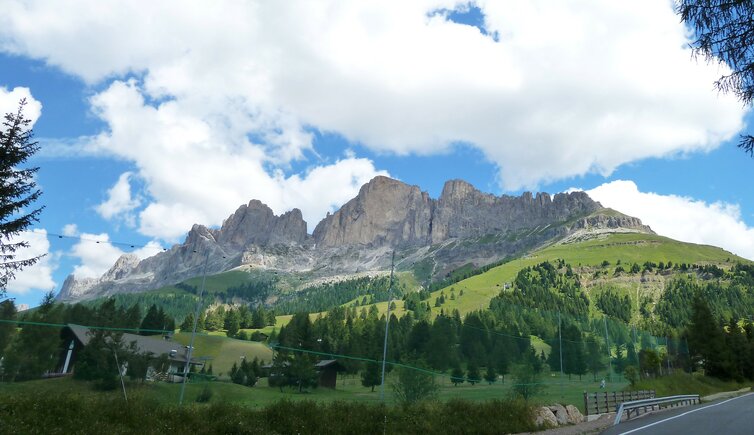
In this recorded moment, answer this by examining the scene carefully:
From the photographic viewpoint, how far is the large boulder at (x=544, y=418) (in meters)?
16.6

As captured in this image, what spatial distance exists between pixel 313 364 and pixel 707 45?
15.8 m

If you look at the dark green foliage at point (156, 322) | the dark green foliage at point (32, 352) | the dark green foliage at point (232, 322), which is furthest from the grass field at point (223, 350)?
the dark green foliage at point (232, 322)

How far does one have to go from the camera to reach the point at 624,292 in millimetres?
167750

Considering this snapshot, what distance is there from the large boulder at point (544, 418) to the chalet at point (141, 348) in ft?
40.4

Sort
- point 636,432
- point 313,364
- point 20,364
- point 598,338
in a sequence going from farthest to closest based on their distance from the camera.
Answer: point 598,338, point 313,364, point 636,432, point 20,364

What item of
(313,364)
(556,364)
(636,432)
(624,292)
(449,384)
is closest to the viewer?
(636,432)

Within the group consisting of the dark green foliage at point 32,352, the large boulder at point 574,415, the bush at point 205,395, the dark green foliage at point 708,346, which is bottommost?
the large boulder at point 574,415

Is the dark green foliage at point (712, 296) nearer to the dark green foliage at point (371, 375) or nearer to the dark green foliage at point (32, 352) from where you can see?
the dark green foliage at point (371, 375)

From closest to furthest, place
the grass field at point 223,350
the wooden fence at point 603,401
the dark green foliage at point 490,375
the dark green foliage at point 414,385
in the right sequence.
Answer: the grass field at point 223,350 → the dark green foliage at point 414,385 → the wooden fence at point 603,401 → the dark green foliage at point 490,375

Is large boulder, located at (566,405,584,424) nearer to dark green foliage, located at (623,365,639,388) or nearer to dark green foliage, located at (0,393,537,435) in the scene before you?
dark green foliage, located at (0,393,537,435)

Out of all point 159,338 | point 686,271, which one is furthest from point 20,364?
point 686,271

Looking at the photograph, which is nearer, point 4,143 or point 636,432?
point 636,432

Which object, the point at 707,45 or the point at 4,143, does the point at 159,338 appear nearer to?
the point at 4,143

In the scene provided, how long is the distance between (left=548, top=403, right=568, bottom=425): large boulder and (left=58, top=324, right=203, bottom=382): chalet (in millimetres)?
13676
